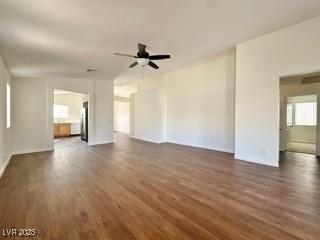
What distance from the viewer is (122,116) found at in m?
14.9

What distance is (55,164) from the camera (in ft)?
17.3

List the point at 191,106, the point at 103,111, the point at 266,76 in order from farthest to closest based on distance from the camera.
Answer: the point at 103,111 < the point at 191,106 < the point at 266,76

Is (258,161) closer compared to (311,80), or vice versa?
(258,161)

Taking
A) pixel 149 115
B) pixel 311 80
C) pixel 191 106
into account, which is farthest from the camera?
pixel 149 115

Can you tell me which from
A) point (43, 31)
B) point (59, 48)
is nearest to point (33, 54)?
point (59, 48)

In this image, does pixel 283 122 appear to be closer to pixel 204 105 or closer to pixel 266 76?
pixel 204 105

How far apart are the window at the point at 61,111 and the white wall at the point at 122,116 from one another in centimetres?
404

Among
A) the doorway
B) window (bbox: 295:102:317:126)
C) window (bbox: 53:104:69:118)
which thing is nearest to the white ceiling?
the doorway

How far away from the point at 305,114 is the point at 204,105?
5.96 metres

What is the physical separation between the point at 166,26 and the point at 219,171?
341 cm

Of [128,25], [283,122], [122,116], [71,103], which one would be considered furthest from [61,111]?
[283,122]

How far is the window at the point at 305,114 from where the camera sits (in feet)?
30.4

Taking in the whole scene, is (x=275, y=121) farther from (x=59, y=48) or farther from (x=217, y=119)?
(x=59, y=48)

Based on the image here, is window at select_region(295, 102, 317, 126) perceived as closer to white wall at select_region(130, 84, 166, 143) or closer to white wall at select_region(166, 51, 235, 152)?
white wall at select_region(166, 51, 235, 152)
